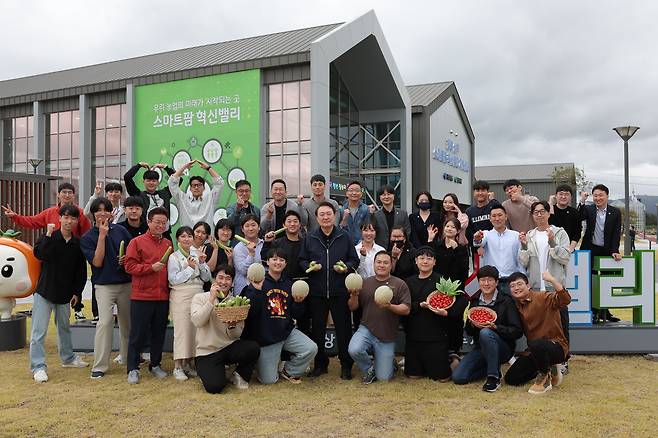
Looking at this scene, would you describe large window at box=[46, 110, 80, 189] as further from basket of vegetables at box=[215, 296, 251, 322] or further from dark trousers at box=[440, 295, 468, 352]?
dark trousers at box=[440, 295, 468, 352]

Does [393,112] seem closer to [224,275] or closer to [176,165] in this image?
[176,165]

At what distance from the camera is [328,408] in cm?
484

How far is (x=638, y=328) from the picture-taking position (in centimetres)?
677

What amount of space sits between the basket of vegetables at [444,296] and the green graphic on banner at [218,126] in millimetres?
14881

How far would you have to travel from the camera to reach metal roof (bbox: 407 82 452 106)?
27906 millimetres

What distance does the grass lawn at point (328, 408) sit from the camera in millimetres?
4293

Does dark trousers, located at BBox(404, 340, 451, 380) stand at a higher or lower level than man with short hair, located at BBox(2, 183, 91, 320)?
lower

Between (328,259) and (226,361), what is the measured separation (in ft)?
4.77

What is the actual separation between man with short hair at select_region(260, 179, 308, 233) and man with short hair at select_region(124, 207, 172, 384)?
139 centimetres

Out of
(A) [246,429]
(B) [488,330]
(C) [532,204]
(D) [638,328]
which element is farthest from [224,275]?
(D) [638,328]

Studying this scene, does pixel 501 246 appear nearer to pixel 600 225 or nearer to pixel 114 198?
pixel 600 225

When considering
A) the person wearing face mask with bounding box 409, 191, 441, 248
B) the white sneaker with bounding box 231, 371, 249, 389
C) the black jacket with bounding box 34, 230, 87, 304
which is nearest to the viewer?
the white sneaker with bounding box 231, 371, 249, 389

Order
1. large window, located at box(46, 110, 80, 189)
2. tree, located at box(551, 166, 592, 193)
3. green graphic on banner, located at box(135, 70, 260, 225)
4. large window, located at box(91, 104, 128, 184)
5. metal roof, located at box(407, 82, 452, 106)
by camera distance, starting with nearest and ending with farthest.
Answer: green graphic on banner, located at box(135, 70, 260, 225), large window, located at box(91, 104, 128, 184), large window, located at box(46, 110, 80, 189), metal roof, located at box(407, 82, 452, 106), tree, located at box(551, 166, 592, 193)

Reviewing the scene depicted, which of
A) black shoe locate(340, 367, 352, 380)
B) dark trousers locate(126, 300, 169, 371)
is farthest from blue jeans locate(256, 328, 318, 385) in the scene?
dark trousers locate(126, 300, 169, 371)
